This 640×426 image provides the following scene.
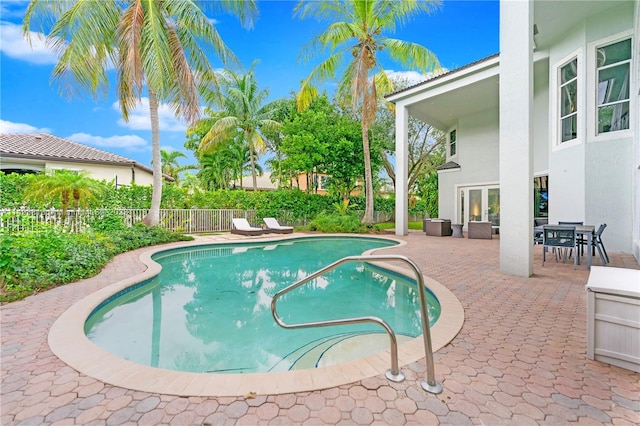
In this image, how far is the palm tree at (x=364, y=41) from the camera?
1514 cm

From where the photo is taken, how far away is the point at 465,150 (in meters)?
16.8

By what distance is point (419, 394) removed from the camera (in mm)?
2449

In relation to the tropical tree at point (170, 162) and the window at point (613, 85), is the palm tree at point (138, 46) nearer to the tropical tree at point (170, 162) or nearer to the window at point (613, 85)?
the window at point (613, 85)

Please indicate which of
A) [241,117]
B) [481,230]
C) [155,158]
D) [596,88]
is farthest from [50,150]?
[596,88]

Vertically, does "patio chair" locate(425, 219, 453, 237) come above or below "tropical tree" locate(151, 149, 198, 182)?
below

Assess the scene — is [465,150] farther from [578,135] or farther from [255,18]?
[255,18]

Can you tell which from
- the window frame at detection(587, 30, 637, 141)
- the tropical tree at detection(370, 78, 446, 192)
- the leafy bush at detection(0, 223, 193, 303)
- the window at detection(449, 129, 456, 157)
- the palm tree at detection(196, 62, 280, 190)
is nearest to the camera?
the leafy bush at detection(0, 223, 193, 303)

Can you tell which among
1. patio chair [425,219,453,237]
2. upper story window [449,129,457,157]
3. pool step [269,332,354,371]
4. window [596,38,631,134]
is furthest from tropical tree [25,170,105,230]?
upper story window [449,129,457,157]

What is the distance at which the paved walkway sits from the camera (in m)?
2.18

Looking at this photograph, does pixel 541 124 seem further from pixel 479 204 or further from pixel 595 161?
pixel 479 204

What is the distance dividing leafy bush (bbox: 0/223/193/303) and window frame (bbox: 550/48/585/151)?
14257 mm

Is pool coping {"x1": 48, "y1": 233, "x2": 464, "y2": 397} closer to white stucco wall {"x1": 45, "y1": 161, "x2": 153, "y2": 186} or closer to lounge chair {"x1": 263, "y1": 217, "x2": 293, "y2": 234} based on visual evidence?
lounge chair {"x1": 263, "y1": 217, "x2": 293, "y2": 234}

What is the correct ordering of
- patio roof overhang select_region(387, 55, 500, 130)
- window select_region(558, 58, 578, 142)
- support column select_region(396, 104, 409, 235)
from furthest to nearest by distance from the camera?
1. support column select_region(396, 104, 409, 235)
2. patio roof overhang select_region(387, 55, 500, 130)
3. window select_region(558, 58, 578, 142)

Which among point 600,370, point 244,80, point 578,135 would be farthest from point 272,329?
point 244,80
